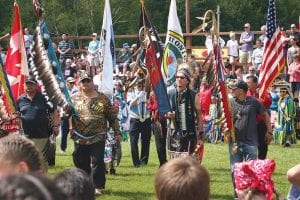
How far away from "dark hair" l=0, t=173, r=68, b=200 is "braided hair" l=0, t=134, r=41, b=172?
1.22 metres

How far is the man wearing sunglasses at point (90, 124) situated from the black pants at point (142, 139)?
3712 mm

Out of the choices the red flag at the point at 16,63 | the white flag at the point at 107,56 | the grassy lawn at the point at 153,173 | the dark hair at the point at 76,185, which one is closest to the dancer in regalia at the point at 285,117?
the grassy lawn at the point at 153,173

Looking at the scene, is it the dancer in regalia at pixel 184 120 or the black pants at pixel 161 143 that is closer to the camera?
the dancer in regalia at pixel 184 120

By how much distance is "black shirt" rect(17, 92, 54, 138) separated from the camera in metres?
9.98

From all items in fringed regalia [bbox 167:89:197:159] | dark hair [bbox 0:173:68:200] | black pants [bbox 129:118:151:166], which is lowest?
black pants [bbox 129:118:151:166]

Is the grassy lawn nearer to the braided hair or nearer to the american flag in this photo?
the american flag

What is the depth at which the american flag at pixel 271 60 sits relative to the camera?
12.0 m

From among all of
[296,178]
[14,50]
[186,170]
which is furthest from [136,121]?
[186,170]

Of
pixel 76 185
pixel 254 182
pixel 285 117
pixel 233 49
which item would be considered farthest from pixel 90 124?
pixel 233 49

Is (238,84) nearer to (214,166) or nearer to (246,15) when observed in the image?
(214,166)

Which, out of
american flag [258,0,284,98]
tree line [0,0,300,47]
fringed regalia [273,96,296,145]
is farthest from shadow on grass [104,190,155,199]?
tree line [0,0,300,47]

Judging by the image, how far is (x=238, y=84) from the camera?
8.85 metres

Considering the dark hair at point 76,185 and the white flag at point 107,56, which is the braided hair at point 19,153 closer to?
the dark hair at point 76,185

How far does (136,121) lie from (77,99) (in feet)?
13.7
